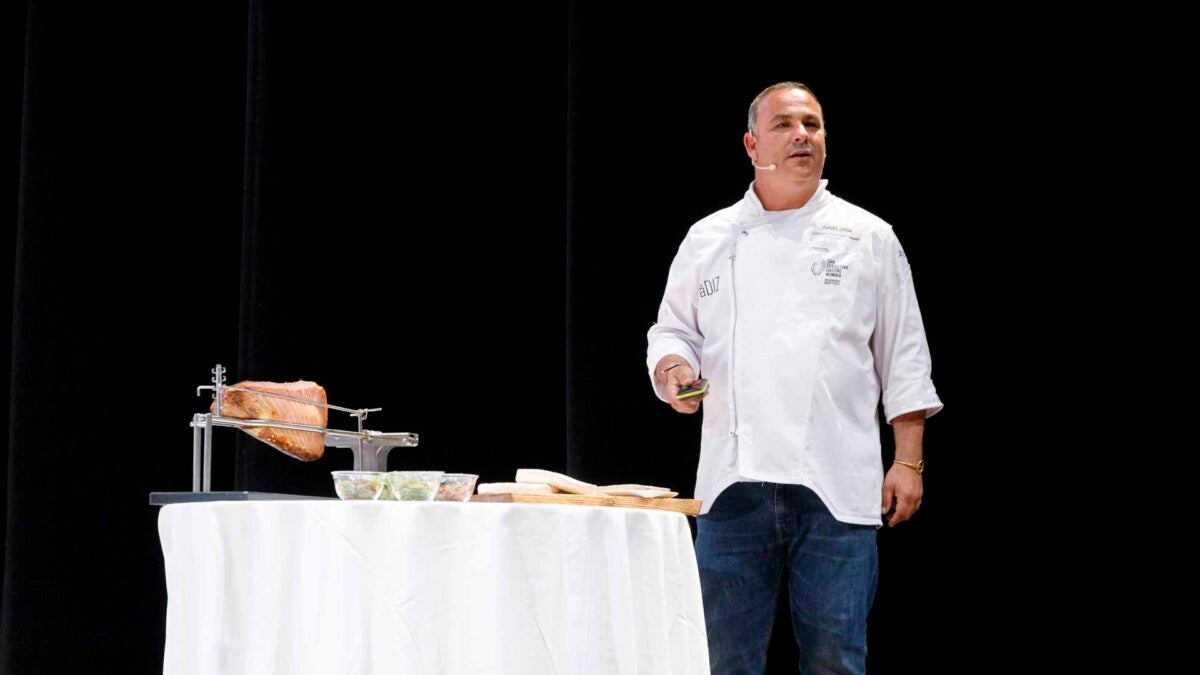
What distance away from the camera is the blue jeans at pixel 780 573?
2426 mm

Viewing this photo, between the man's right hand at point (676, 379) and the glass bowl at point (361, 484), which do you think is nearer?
the glass bowl at point (361, 484)

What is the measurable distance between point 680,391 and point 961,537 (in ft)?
2.81

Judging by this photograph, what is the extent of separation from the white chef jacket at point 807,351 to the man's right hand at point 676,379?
0.07 m

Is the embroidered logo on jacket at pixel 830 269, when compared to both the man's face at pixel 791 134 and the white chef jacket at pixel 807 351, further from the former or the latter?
the man's face at pixel 791 134

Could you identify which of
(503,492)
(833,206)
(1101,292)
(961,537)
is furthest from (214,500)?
(1101,292)

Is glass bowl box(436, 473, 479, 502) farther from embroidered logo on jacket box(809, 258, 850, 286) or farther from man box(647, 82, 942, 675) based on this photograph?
embroidered logo on jacket box(809, 258, 850, 286)

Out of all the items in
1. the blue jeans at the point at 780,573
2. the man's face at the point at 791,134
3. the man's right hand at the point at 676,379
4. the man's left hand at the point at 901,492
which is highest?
the man's face at the point at 791,134

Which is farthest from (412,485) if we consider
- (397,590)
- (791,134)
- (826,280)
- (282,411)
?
(791,134)

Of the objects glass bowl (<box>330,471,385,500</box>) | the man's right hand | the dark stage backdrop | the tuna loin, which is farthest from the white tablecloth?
the dark stage backdrop

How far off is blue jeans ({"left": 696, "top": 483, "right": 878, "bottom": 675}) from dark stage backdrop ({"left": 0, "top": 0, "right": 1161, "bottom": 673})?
0.81m

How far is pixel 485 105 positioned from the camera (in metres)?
3.74

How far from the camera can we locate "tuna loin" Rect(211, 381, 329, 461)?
82.2 inches

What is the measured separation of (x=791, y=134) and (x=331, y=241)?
1.53 metres

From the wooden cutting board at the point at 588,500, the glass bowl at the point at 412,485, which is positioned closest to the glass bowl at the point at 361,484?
the glass bowl at the point at 412,485
